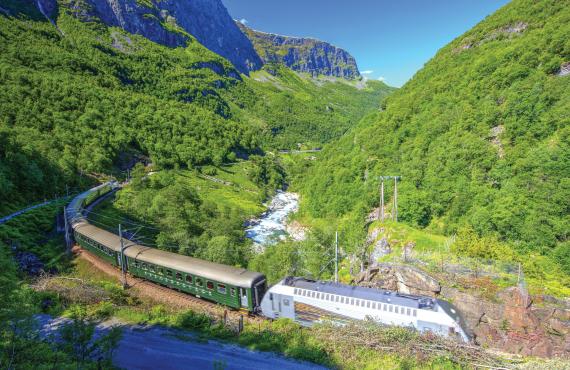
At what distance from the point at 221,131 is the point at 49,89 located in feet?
208

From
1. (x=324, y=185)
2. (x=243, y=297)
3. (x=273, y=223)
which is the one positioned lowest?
(x=273, y=223)

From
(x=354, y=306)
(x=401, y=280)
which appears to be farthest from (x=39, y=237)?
(x=401, y=280)

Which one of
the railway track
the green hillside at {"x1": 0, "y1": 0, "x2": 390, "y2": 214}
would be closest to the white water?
the railway track

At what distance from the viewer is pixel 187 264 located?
87.5ft

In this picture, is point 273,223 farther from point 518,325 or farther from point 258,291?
point 518,325

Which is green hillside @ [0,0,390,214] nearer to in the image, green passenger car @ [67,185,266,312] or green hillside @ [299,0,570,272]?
green passenger car @ [67,185,266,312]

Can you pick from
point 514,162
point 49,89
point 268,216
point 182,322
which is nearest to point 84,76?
point 49,89

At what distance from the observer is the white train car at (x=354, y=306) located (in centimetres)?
1925

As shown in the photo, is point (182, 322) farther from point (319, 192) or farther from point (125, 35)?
point (125, 35)

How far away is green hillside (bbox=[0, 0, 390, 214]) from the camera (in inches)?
2341

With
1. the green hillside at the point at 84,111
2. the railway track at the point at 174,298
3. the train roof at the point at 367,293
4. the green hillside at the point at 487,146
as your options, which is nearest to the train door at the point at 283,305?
the train roof at the point at 367,293

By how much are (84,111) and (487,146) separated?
364ft

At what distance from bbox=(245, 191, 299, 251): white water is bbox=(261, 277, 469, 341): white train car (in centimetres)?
3098

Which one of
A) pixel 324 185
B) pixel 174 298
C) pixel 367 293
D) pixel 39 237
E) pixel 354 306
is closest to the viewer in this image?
pixel 354 306
